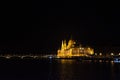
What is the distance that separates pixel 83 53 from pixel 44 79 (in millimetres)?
117462

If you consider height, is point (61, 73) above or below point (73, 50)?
below

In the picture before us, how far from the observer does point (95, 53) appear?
541 ft

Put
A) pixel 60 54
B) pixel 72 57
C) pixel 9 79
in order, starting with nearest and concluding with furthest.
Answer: pixel 9 79 → pixel 72 57 → pixel 60 54

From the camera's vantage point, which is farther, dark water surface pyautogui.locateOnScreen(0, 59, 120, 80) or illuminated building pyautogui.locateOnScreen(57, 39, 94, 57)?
illuminated building pyautogui.locateOnScreen(57, 39, 94, 57)

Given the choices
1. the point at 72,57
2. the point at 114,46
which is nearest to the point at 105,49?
the point at 114,46

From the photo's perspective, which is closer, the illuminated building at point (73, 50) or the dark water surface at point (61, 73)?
the dark water surface at point (61, 73)

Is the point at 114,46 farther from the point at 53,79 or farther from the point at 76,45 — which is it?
the point at 53,79

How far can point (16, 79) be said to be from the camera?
44.7m

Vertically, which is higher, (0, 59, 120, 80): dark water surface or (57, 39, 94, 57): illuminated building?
(57, 39, 94, 57): illuminated building

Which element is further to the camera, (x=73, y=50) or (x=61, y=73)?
(x=73, y=50)

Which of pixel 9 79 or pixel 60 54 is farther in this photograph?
pixel 60 54

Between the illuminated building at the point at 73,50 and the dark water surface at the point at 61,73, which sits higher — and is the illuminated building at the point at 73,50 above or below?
above

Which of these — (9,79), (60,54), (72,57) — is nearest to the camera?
(9,79)

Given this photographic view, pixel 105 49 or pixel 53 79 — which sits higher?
pixel 105 49
